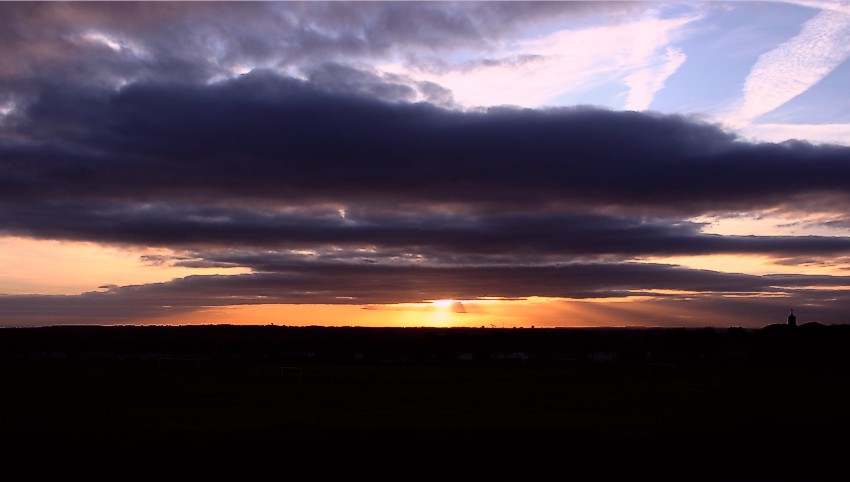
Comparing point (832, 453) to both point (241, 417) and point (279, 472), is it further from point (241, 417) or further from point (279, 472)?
point (241, 417)

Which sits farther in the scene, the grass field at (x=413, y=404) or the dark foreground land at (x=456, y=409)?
the grass field at (x=413, y=404)

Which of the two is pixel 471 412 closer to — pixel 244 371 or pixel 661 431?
pixel 661 431

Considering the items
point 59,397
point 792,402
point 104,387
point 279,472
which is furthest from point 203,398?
point 792,402

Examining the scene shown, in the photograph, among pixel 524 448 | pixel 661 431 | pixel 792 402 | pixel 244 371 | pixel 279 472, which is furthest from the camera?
pixel 244 371

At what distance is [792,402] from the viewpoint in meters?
37.1

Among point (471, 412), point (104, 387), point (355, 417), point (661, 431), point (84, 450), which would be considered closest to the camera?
point (84, 450)

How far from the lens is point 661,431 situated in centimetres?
2461

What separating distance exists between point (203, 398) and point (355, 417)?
12.4 metres

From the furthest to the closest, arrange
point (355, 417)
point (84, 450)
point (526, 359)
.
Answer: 1. point (526, 359)
2. point (355, 417)
3. point (84, 450)

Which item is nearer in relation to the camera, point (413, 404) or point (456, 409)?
point (456, 409)

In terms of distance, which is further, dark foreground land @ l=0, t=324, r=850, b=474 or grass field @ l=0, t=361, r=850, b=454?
grass field @ l=0, t=361, r=850, b=454

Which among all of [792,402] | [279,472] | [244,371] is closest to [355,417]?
[279,472]

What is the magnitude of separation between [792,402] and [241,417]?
2420 cm

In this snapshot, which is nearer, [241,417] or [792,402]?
[241,417]
